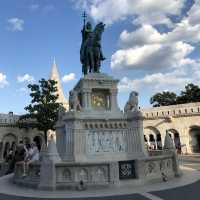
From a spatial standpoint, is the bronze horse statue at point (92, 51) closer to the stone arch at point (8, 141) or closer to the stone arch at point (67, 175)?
the stone arch at point (67, 175)

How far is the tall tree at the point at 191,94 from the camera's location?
6088cm

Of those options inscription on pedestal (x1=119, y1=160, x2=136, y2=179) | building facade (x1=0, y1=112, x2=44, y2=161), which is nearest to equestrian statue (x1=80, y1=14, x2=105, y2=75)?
inscription on pedestal (x1=119, y1=160, x2=136, y2=179)

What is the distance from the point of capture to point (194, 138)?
4916 cm

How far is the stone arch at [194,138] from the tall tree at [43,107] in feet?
77.9

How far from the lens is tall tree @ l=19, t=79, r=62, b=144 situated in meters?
42.2

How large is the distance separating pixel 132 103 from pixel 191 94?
49126 mm

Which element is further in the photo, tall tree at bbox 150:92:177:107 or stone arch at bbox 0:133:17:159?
tall tree at bbox 150:92:177:107

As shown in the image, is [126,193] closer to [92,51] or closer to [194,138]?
[92,51]

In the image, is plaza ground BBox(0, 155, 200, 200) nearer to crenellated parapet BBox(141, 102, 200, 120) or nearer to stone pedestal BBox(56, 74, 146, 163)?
stone pedestal BBox(56, 74, 146, 163)

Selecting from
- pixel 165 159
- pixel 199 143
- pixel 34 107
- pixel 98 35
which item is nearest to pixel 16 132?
pixel 34 107

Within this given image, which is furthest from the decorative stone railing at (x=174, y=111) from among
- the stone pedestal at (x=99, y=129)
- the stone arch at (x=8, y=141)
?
the stone pedestal at (x=99, y=129)

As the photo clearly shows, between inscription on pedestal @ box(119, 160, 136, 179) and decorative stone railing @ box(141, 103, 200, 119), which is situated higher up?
decorative stone railing @ box(141, 103, 200, 119)

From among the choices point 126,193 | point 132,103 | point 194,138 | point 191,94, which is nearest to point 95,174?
point 126,193

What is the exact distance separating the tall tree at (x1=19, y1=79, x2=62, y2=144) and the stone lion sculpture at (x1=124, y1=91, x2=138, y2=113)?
25852 mm
